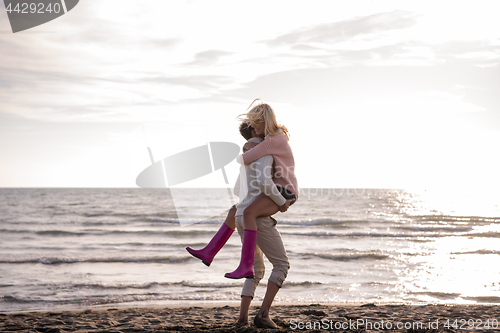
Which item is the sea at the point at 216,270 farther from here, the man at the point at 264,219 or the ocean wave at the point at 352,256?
the man at the point at 264,219

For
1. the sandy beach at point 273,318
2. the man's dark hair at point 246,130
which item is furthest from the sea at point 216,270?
the man's dark hair at point 246,130

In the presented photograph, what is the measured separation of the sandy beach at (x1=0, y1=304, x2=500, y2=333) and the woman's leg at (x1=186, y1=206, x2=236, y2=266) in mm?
659

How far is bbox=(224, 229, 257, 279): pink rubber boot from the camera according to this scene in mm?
2941

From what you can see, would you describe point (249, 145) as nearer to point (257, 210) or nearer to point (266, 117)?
point (266, 117)

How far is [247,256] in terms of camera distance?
117 inches

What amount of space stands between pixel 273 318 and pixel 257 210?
1.56 metres

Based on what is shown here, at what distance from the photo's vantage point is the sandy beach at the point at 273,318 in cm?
356

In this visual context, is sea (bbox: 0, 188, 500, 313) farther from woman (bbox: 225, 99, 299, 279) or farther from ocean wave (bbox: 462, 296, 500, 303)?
woman (bbox: 225, 99, 299, 279)

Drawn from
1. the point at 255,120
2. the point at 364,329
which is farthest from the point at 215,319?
the point at 255,120

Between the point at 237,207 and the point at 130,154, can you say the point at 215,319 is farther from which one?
the point at 130,154

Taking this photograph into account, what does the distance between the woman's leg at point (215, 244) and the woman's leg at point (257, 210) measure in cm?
27

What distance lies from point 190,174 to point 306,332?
2.75m

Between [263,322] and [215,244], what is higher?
[215,244]

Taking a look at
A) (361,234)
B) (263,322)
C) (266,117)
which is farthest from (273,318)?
(361,234)
